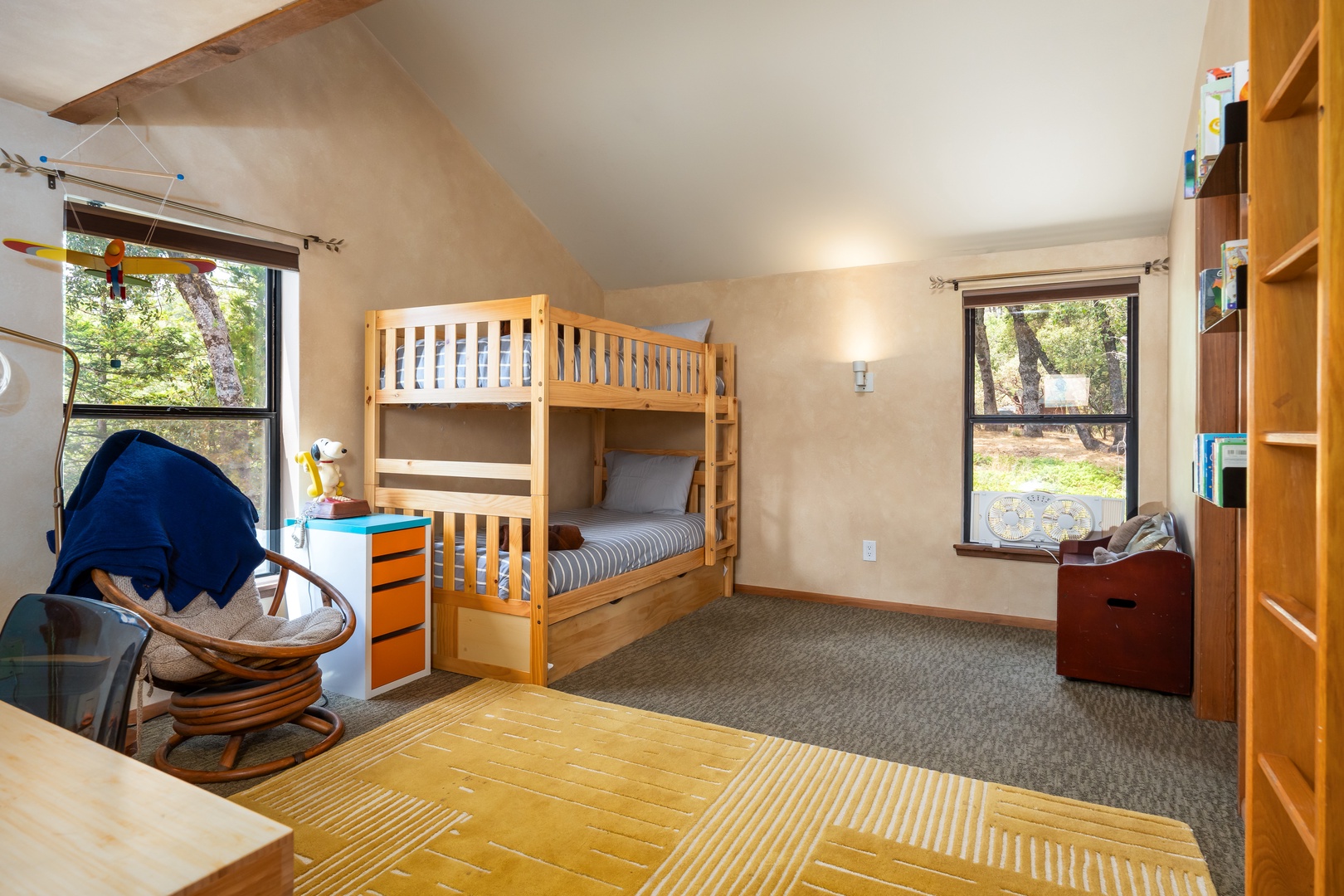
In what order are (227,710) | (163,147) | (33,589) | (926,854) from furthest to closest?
(163,147) < (33,589) < (227,710) < (926,854)

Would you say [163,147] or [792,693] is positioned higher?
[163,147]

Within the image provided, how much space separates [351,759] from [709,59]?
3096 millimetres

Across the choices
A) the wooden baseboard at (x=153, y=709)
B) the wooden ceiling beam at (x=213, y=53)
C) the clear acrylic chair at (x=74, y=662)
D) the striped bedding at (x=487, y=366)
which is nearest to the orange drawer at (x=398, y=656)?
the wooden baseboard at (x=153, y=709)

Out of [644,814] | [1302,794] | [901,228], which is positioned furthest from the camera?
[901,228]

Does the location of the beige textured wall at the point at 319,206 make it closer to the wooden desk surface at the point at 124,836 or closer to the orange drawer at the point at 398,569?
the orange drawer at the point at 398,569

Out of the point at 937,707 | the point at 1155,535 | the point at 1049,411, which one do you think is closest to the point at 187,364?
the point at 937,707

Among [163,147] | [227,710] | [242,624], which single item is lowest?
[227,710]

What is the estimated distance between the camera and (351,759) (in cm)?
233

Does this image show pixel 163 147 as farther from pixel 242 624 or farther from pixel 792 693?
pixel 792 693

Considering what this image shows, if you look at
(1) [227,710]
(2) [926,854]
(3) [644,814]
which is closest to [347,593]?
(1) [227,710]

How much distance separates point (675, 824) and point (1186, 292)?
283 centimetres

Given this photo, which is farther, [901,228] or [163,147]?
[901,228]

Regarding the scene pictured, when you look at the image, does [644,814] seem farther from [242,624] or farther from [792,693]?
[242,624]

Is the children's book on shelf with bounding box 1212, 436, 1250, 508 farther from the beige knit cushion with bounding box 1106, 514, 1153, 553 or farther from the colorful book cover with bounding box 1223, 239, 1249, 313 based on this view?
the beige knit cushion with bounding box 1106, 514, 1153, 553
